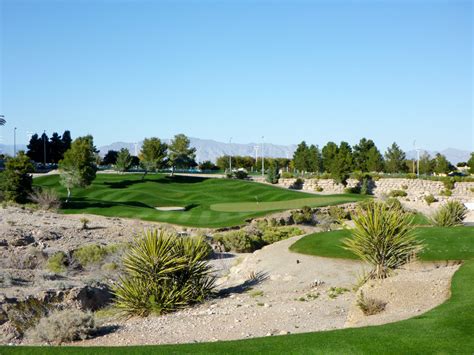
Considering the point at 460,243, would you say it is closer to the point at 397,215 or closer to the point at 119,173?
the point at 397,215

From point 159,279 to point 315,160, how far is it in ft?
233

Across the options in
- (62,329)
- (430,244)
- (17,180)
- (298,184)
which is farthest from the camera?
(298,184)

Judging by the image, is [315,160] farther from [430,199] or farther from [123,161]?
[430,199]

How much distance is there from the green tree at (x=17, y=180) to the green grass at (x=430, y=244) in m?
27.2

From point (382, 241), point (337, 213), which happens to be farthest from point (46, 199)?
point (382, 241)

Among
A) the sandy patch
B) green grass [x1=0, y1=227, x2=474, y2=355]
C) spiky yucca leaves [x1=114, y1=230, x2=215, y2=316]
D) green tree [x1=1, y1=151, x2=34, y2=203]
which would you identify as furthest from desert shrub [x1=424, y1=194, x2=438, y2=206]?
green grass [x1=0, y1=227, x2=474, y2=355]

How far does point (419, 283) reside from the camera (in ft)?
45.7

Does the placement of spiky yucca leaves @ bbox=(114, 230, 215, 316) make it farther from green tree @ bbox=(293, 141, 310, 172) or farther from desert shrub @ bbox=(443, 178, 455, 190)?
green tree @ bbox=(293, 141, 310, 172)

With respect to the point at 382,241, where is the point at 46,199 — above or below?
below

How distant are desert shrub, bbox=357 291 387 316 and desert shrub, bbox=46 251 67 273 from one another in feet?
48.8

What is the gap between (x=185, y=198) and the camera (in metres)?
58.2

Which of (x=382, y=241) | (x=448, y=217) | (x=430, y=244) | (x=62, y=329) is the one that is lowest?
(x=62, y=329)

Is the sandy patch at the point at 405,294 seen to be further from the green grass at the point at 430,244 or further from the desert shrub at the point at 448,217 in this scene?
the desert shrub at the point at 448,217

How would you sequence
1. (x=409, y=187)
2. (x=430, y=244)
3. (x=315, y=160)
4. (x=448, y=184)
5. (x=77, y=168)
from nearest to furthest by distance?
(x=430, y=244)
(x=77, y=168)
(x=448, y=184)
(x=409, y=187)
(x=315, y=160)
